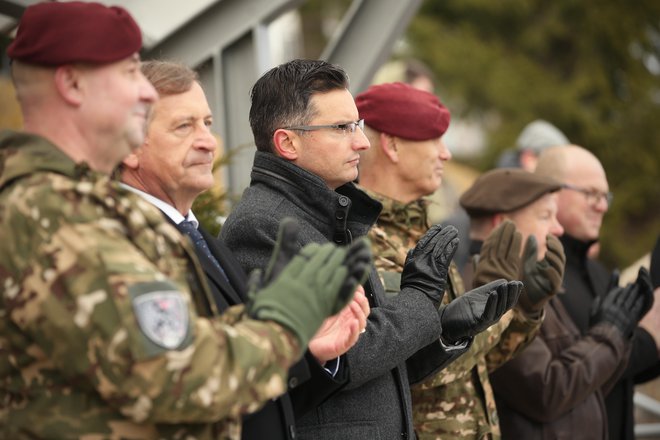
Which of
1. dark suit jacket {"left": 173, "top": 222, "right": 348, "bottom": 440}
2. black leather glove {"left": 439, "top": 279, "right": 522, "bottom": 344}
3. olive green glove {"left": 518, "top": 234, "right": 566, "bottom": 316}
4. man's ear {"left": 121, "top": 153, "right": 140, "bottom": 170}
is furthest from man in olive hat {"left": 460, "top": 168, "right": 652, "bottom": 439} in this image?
man's ear {"left": 121, "top": 153, "right": 140, "bottom": 170}

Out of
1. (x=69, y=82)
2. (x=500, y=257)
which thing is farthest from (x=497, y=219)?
(x=69, y=82)

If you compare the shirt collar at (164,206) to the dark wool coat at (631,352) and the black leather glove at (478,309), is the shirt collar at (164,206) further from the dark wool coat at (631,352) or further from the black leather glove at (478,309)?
the dark wool coat at (631,352)

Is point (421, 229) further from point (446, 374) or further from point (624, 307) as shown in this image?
point (624, 307)

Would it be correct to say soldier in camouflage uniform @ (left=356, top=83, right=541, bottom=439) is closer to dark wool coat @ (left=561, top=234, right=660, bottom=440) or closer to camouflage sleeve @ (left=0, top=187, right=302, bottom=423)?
dark wool coat @ (left=561, top=234, right=660, bottom=440)

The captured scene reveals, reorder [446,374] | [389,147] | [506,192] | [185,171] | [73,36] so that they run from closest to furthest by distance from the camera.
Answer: [73,36] → [185,171] → [446,374] → [389,147] → [506,192]

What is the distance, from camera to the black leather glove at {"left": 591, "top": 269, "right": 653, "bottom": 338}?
4.40m

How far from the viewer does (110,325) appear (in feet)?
6.26

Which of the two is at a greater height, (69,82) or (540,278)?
(69,82)

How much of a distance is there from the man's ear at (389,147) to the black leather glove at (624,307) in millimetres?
1121

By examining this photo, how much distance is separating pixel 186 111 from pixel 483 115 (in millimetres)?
14842

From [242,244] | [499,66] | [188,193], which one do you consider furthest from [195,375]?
[499,66]

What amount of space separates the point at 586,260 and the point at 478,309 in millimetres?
1951

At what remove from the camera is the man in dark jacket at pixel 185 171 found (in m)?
2.71

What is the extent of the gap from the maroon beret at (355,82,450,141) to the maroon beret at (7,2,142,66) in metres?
1.99
